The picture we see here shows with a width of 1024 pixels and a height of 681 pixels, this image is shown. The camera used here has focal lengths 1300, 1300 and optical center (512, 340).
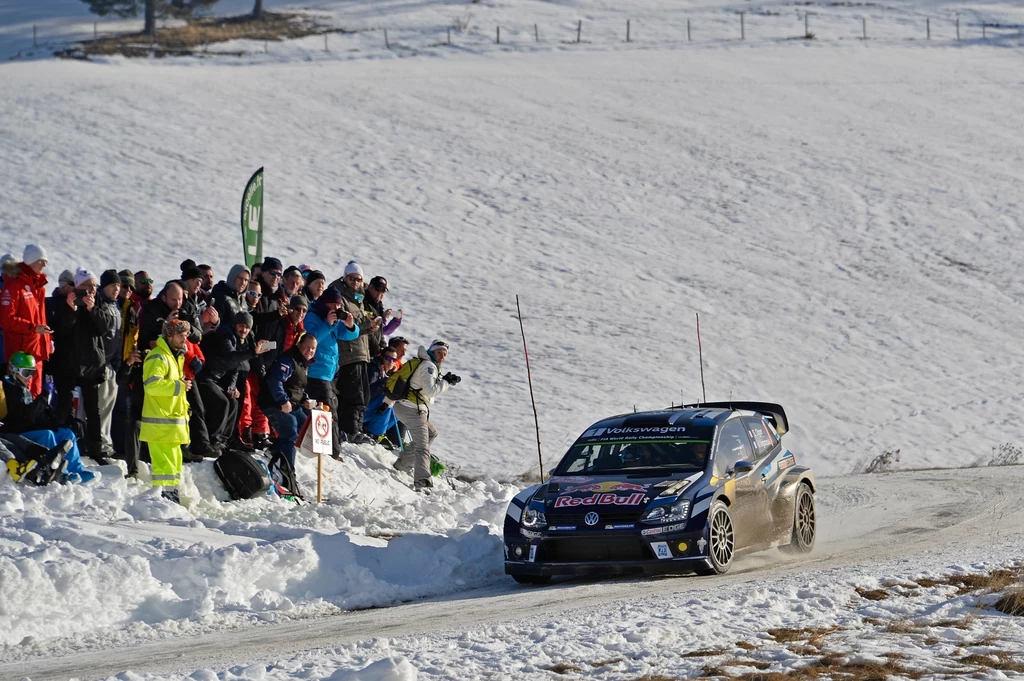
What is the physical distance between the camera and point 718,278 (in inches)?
1233

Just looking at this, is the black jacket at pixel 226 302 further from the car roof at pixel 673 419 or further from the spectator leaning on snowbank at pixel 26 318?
the car roof at pixel 673 419

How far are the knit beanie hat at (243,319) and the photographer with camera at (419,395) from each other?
2.40 metres

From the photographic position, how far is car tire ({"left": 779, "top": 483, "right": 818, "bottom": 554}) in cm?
1202

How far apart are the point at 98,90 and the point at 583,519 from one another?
35.0 metres

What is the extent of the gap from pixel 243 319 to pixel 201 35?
47491 mm

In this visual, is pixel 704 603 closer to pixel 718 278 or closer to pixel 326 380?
pixel 326 380

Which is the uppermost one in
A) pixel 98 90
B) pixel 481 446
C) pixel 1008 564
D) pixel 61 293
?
pixel 98 90

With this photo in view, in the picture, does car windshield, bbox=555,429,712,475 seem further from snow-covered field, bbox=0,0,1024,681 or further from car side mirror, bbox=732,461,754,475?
snow-covered field, bbox=0,0,1024,681

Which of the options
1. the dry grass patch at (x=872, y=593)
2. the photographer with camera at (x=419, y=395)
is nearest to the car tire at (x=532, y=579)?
the dry grass patch at (x=872, y=593)

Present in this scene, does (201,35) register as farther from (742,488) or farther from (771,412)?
(742,488)

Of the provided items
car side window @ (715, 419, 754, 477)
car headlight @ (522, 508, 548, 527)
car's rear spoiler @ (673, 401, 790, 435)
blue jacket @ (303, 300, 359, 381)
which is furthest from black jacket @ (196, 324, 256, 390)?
car side window @ (715, 419, 754, 477)

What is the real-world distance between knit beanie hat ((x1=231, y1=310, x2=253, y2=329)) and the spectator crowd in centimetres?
2

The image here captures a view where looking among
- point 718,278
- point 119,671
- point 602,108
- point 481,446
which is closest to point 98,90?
point 602,108

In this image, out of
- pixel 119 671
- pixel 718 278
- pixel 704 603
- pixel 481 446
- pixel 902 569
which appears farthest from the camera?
pixel 718 278
